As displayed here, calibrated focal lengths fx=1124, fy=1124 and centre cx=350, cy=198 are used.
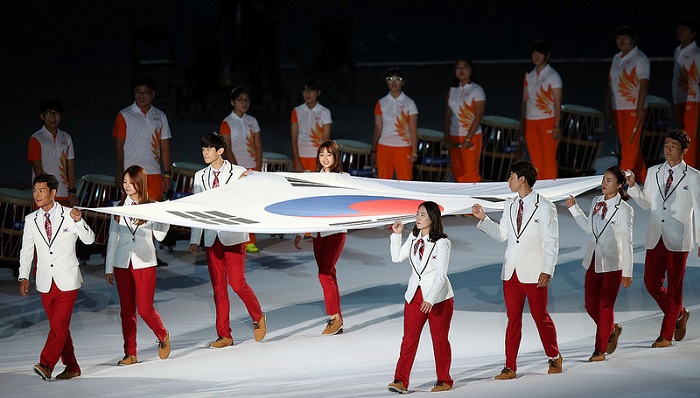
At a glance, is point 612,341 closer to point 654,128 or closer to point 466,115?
point 466,115

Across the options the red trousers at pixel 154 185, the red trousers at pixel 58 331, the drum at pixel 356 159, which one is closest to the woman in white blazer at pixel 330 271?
the red trousers at pixel 58 331

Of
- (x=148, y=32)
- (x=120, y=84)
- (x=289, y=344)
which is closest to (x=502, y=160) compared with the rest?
(x=289, y=344)

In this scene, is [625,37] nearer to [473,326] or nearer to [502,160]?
[502,160]

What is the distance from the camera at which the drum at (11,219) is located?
917 centimetres

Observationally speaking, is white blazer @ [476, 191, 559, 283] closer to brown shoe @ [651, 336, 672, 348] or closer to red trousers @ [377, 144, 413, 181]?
brown shoe @ [651, 336, 672, 348]

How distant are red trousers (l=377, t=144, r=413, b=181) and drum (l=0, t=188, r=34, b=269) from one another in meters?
3.50

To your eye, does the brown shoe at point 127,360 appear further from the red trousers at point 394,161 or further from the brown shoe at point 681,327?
the red trousers at point 394,161

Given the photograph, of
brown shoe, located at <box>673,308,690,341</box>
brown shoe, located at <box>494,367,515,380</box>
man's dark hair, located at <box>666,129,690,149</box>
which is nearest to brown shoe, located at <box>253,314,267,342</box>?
brown shoe, located at <box>494,367,515,380</box>

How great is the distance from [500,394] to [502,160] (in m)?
5.81

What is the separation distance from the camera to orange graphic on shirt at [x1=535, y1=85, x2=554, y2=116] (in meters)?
11.5

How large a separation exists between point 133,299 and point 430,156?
194 inches

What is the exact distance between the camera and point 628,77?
11875 millimetres

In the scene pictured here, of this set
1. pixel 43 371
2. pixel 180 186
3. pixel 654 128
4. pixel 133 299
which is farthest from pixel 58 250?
pixel 654 128

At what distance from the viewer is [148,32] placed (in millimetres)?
18578
